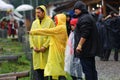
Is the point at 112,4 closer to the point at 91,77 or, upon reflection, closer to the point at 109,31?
the point at 109,31

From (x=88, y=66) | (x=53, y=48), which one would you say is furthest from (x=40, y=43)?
(x=88, y=66)

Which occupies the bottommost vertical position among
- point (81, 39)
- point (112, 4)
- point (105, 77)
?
→ point (105, 77)

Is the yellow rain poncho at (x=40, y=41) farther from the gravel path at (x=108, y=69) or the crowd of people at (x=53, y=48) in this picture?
the gravel path at (x=108, y=69)

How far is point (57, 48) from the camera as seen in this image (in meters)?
9.79

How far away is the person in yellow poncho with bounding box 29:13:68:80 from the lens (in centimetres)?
965

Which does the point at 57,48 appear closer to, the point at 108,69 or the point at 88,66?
the point at 88,66

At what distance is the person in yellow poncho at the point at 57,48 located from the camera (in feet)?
31.7

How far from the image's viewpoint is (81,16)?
884 centimetres

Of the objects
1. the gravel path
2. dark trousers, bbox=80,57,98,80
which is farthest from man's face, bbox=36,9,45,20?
the gravel path

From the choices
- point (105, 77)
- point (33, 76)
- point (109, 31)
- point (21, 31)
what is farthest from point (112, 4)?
point (33, 76)

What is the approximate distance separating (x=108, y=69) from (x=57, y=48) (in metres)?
4.17

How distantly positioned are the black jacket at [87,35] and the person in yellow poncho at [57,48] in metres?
0.97

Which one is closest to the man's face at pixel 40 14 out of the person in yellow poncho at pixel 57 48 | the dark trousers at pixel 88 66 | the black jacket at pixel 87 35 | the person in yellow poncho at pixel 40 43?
the person in yellow poncho at pixel 40 43

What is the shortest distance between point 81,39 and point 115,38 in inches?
301
